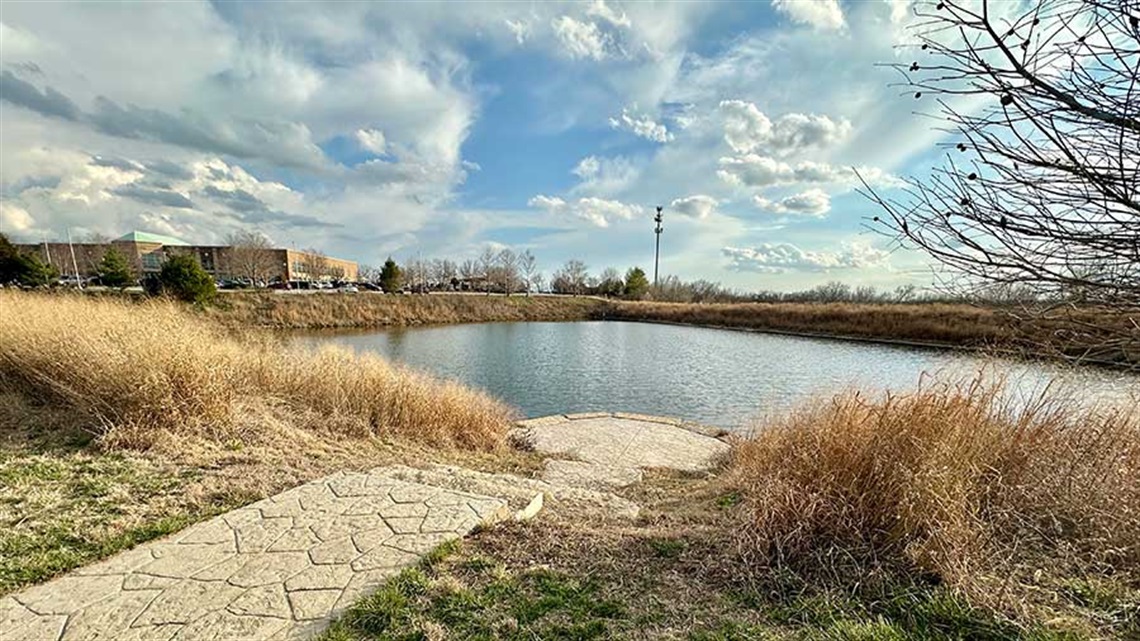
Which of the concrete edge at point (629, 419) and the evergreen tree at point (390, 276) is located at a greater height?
the evergreen tree at point (390, 276)

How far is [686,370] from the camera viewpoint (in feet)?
55.3

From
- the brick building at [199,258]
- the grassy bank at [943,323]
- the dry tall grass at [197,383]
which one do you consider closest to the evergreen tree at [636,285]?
the grassy bank at [943,323]

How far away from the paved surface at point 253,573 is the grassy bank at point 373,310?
70.6ft

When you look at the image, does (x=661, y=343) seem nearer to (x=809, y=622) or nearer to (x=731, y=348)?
(x=731, y=348)

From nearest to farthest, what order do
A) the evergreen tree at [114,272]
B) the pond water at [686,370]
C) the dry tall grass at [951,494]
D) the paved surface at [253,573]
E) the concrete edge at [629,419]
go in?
the paved surface at [253,573] < the dry tall grass at [951,494] < the pond water at [686,370] < the concrete edge at [629,419] < the evergreen tree at [114,272]

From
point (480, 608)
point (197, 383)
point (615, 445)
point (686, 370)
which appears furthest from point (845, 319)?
point (480, 608)

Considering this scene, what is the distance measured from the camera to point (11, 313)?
709cm

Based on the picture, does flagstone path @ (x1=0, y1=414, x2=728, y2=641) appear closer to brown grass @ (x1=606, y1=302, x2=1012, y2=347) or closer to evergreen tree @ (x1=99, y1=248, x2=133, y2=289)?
brown grass @ (x1=606, y1=302, x2=1012, y2=347)

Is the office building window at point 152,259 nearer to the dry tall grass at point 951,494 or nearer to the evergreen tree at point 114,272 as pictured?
the evergreen tree at point 114,272

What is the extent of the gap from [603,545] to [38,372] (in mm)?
7091

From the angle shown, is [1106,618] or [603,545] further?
[603,545]

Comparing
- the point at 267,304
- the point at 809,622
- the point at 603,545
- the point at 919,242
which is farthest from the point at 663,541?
the point at 267,304

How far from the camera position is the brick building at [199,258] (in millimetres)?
44125

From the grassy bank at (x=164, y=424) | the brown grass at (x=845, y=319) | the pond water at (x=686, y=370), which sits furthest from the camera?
the brown grass at (x=845, y=319)
